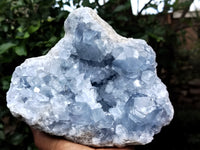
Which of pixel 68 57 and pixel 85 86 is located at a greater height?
pixel 68 57

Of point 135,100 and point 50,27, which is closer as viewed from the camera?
point 135,100

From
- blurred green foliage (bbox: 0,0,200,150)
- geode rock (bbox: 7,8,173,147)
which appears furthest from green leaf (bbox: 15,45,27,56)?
geode rock (bbox: 7,8,173,147)

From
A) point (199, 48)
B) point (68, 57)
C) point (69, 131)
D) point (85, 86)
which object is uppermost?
point (68, 57)

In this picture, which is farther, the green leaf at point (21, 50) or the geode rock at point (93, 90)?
the green leaf at point (21, 50)

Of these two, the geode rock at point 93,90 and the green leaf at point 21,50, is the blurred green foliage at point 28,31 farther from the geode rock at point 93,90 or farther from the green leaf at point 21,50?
the geode rock at point 93,90

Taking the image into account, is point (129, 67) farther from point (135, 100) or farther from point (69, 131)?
point (69, 131)

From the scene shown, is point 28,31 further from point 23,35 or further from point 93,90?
point 93,90

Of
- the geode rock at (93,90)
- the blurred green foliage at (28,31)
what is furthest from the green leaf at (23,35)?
the geode rock at (93,90)

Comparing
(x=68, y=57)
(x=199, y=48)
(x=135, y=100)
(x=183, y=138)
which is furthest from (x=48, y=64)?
(x=199, y=48)

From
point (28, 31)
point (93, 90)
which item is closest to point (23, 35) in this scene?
point (28, 31)
